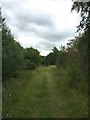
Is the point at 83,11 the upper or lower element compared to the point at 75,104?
upper

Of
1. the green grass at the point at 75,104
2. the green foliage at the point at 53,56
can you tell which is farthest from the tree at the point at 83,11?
the green foliage at the point at 53,56

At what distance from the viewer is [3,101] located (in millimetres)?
14172

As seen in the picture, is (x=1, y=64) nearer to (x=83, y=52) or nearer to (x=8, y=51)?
(x=8, y=51)

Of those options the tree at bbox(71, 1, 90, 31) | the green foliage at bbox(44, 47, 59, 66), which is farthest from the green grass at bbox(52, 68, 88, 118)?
the green foliage at bbox(44, 47, 59, 66)

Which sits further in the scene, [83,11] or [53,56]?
[53,56]

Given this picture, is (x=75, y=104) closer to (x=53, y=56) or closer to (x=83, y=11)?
(x=83, y=11)

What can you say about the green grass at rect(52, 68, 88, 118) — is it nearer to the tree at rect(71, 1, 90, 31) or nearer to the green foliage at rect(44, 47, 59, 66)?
Answer: the tree at rect(71, 1, 90, 31)

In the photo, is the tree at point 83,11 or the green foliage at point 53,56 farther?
the green foliage at point 53,56

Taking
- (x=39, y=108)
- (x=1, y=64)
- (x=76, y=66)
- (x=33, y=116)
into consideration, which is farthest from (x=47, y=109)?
(x=1, y=64)

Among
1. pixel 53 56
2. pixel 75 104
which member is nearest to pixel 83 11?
pixel 75 104

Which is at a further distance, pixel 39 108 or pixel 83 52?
pixel 83 52

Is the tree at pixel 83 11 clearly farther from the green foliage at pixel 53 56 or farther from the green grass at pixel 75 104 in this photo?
the green foliage at pixel 53 56

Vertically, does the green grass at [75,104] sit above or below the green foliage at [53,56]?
below

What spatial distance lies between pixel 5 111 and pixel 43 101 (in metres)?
3.92
